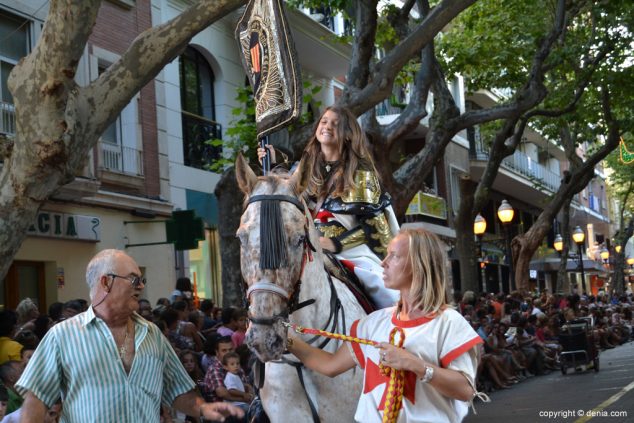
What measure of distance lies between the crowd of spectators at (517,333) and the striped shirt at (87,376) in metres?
11.8

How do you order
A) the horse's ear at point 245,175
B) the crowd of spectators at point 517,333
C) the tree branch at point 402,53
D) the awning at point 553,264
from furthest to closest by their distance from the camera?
the awning at point 553,264 < the crowd of spectators at point 517,333 < the tree branch at point 402,53 < the horse's ear at point 245,175

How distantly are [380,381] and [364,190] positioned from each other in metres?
2.09

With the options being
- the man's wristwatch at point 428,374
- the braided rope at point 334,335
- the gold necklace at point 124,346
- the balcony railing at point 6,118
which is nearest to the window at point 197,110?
the balcony railing at point 6,118

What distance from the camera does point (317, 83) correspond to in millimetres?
28172

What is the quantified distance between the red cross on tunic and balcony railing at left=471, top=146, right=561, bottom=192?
115ft

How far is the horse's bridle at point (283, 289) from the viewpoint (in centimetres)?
482

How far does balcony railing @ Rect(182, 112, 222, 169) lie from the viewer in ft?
73.9

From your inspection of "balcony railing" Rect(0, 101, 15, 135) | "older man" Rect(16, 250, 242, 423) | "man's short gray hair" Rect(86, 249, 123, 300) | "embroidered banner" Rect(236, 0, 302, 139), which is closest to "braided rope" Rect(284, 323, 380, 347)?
"older man" Rect(16, 250, 242, 423)

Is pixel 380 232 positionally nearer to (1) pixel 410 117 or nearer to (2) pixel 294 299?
(2) pixel 294 299

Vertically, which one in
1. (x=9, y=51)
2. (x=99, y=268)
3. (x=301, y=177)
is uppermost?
(x=9, y=51)

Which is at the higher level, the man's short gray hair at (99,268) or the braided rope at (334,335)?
the man's short gray hair at (99,268)

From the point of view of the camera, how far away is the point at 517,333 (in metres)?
21.5

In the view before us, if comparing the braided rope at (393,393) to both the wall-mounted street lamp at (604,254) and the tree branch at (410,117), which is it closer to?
the tree branch at (410,117)

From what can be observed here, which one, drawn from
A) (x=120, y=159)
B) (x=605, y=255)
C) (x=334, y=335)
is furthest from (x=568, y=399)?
(x=605, y=255)
